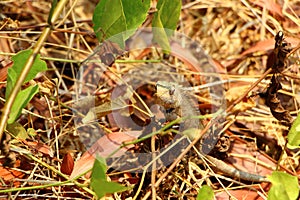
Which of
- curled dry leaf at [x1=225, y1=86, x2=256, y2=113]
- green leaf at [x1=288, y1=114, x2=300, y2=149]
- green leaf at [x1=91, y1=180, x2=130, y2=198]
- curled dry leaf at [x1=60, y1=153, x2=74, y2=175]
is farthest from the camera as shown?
curled dry leaf at [x1=225, y1=86, x2=256, y2=113]

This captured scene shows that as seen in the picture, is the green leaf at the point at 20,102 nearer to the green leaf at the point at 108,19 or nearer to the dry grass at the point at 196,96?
the dry grass at the point at 196,96

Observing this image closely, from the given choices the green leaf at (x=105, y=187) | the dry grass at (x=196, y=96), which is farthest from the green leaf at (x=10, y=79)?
the green leaf at (x=105, y=187)

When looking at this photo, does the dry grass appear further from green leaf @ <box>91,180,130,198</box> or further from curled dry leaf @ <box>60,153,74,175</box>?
green leaf @ <box>91,180,130,198</box>

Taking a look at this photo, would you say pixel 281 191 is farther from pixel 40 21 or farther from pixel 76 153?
pixel 40 21

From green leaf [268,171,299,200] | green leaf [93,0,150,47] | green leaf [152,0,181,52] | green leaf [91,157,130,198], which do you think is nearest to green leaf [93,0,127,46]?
green leaf [93,0,150,47]

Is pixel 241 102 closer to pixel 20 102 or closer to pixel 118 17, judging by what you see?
pixel 118 17

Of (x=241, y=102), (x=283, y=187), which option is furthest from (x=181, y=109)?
(x=283, y=187)

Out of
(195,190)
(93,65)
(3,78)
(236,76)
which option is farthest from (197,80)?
(3,78)
